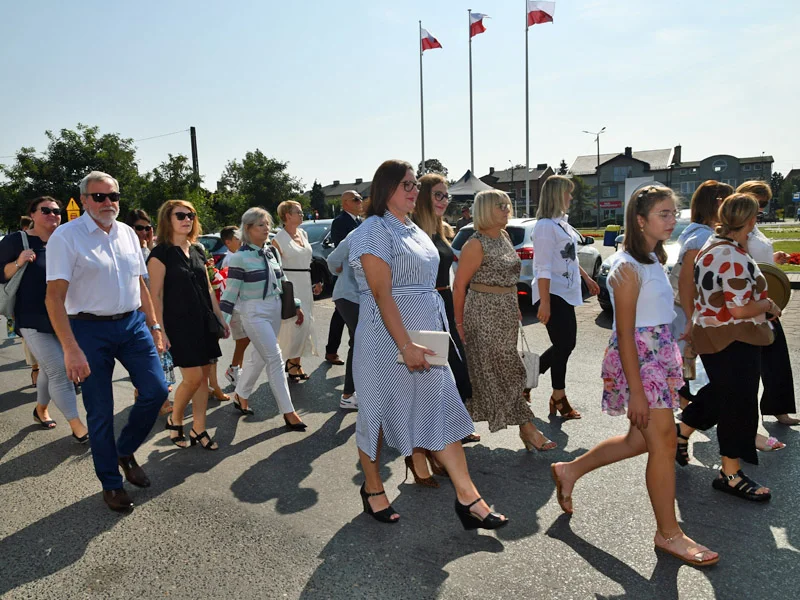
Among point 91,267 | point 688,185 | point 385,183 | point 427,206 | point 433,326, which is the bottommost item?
point 433,326

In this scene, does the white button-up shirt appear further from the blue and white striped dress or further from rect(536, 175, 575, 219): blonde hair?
rect(536, 175, 575, 219): blonde hair

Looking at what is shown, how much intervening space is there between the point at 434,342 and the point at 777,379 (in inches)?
117

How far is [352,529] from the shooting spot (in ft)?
11.4

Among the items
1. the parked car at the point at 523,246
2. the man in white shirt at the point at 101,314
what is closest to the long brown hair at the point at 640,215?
the man in white shirt at the point at 101,314

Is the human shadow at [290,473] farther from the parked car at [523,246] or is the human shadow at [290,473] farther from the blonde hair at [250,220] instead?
the parked car at [523,246]

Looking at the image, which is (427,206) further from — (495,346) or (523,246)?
(523,246)

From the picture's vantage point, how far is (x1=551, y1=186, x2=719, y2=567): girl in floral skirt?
300cm

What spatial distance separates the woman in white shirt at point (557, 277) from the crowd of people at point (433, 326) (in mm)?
17

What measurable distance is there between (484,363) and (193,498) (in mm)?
2108

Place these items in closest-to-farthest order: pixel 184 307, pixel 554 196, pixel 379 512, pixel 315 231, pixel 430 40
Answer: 1. pixel 379 512
2. pixel 184 307
3. pixel 554 196
4. pixel 315 231
5. pixel 430 40

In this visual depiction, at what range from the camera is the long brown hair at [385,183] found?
337 cm

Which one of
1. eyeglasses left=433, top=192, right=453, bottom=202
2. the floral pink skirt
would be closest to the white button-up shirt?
eyeglasses left=433, top=192, right=453, bottom=202

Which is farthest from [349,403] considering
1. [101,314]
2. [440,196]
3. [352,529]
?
[101,314]

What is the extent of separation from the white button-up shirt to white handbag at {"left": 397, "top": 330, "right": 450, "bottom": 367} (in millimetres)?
1887
